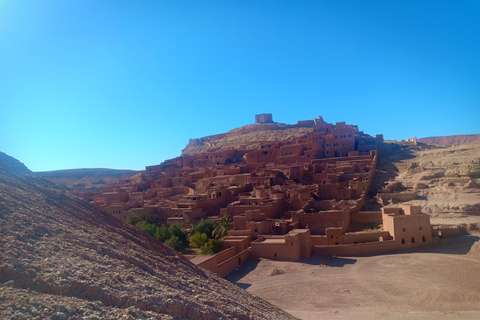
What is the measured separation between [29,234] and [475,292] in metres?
14.7

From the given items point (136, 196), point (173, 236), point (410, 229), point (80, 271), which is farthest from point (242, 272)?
point (136, 196)

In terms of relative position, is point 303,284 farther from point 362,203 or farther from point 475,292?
point 362,203

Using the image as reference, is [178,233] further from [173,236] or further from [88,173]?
[88,173]

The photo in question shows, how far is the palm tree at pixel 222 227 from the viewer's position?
22.3m

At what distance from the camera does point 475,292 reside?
13.8 m

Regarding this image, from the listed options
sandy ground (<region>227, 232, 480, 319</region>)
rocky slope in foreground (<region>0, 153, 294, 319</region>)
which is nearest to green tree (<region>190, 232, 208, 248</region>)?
sandy ground (<region>227, 232, 480, 319</region>)


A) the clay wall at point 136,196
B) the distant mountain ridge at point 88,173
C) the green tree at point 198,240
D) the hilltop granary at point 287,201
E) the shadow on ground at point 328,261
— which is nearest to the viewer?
the shadow on ground at point 328,261

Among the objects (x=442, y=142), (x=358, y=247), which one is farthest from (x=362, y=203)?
(x=442, y=142)

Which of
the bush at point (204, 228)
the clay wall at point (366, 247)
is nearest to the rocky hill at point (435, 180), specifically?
the clay wall at point (366, 247)

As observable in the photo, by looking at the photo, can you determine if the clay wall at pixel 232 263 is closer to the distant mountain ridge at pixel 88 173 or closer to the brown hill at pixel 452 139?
the distant mountain ridge at pixel 88 173

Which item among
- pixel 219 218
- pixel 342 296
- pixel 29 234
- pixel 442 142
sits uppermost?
pixel 442 142

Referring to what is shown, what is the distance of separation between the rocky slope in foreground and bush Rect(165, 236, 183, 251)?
1425 centimetres

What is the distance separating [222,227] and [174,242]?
2929 mm

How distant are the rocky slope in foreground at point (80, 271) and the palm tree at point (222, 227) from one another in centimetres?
1462
